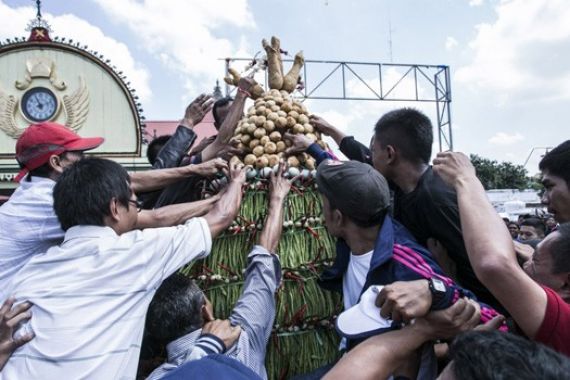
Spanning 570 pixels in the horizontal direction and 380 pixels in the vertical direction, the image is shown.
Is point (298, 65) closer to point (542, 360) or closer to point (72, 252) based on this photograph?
point (72, 252)

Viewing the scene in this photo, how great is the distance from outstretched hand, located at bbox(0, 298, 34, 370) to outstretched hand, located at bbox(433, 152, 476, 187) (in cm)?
138

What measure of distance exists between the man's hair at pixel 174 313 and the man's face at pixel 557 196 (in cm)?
140

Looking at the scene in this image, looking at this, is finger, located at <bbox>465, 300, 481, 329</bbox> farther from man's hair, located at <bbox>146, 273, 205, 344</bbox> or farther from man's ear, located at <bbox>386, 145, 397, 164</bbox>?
man's hair, located at <bbox>146, 273, 205, 344</bbox>

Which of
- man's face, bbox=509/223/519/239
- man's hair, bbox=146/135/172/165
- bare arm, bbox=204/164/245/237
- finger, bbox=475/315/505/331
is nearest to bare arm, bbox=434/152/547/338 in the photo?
finger, bbox=475/315/505/331

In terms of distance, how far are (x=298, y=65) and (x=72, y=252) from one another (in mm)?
1474

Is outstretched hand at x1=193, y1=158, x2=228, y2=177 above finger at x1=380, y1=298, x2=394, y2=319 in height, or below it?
above

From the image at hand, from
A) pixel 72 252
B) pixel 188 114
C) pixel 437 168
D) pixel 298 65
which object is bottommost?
pixel 72 252

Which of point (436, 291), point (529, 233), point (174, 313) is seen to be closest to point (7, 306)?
point (174, 313)

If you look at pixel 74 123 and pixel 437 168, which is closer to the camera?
pixel 437 168

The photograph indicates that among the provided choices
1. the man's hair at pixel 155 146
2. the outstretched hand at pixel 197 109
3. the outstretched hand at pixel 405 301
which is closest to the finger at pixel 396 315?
the outstretched hand at pixel 405 301

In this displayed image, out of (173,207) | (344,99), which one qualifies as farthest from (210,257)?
(344,99)

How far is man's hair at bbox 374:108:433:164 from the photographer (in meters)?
2.00

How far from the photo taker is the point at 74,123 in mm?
13188

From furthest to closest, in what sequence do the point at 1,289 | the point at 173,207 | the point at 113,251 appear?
the point at 173,207 → the point at 1,289 → the point at 113,251
